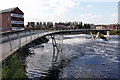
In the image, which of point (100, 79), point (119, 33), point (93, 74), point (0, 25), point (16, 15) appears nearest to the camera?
point (100, 79)

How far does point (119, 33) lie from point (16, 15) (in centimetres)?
8111

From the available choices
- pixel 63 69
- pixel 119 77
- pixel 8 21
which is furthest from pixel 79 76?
pixel 8 21

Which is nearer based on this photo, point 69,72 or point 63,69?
point 69,72

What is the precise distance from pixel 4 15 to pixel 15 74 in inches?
1729

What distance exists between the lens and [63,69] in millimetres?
17531

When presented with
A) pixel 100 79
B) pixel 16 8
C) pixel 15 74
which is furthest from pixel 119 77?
pixel 16 8

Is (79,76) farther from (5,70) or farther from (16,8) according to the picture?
(16,8)

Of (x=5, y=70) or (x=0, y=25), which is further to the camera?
(x=0, y=25)

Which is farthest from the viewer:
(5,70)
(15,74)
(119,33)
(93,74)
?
(119,33)

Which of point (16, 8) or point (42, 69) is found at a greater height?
point (16, 8)

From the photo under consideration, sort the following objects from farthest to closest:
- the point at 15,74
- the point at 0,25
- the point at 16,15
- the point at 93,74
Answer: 1. the point at 16,15
2. the point at 0,25
3. the point at 93,74
4. the point at 15,74

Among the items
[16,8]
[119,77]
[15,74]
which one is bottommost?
[119,77]

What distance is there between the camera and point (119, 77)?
14.7 m

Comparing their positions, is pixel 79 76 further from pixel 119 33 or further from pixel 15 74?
pixel 119 33
